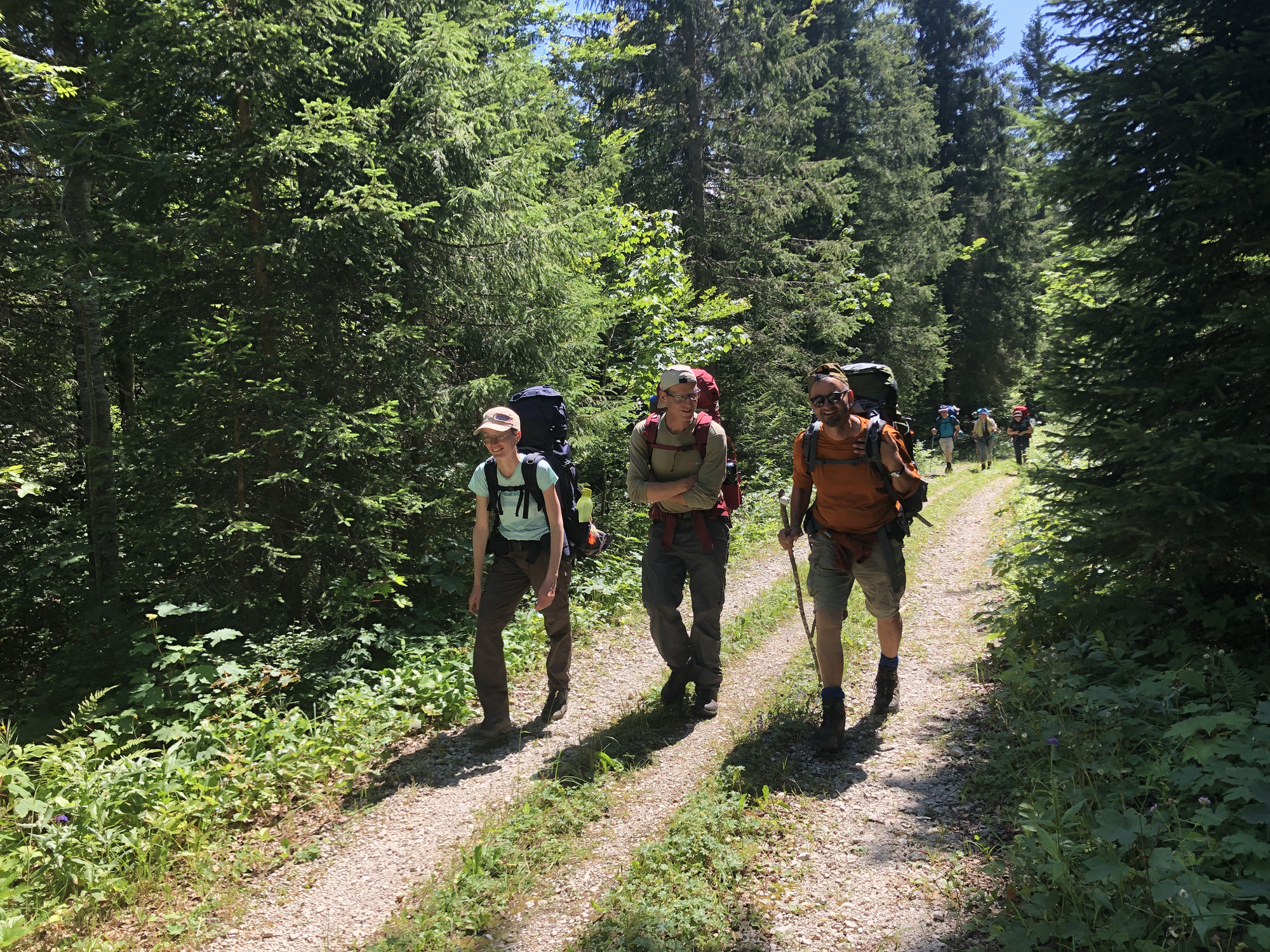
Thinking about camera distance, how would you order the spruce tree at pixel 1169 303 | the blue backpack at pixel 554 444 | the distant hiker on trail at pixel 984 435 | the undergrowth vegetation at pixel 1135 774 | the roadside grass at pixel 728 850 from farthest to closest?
the distant hiker on trail at pixel 984 435
the blue backpack at pixel 554 444
the spruce tree at pixel 1169 303
the roadside grass at pixel 728 850
the undergrowth vegetation at pixel 1135 774

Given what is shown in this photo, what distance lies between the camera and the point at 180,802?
14.7 feet

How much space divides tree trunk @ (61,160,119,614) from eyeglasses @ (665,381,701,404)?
15.9 feet

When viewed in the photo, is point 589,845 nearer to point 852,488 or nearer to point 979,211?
point 852,488

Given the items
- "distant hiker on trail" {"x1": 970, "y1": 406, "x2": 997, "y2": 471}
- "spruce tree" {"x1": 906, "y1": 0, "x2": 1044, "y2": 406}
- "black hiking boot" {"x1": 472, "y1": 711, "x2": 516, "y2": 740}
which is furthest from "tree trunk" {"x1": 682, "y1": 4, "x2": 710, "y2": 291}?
"spruce tree" {"x1": 906, "y1": 0, "x2": 1044, "y2": 406}

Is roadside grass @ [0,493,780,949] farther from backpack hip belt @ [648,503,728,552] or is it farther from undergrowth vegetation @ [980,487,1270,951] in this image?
undergrowth vegetation @ [980,487,1270,951]

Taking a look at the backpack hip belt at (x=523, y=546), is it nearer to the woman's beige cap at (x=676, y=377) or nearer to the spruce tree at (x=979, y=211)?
the woman's beige cap at (x=676, y=377)

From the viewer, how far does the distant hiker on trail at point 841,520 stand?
475cm

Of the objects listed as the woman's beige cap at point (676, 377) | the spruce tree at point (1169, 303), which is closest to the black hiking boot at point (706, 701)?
the woman's beige cap at point (676, 377)

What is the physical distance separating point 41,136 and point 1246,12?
360 inches

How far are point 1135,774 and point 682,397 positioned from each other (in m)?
3.25

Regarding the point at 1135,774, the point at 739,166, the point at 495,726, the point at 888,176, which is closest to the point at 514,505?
the point at 495,726

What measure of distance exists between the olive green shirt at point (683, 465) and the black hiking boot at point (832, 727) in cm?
154

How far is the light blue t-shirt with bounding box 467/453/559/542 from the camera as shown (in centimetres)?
526

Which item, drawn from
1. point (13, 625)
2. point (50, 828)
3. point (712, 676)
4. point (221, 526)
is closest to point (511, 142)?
point (221, 526)
